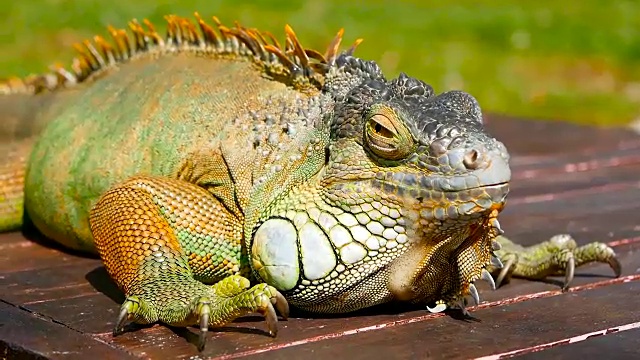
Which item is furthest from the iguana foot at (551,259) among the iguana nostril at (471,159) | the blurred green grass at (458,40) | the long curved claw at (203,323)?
the blurred green grass at (458,40)

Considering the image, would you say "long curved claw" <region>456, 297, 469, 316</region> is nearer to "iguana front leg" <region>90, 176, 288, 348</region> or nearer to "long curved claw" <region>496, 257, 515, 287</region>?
"long curved claw" <region>496, 257, 515, 287</region>

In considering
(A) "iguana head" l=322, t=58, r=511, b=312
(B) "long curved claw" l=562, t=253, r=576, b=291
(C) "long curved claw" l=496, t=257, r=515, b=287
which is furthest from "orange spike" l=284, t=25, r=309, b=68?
(B) "long curved claw" l=562, t=253, r=576, b=291

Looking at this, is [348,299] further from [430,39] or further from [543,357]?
[430,39]

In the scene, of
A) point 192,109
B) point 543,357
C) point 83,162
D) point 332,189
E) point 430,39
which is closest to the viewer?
point 543,357

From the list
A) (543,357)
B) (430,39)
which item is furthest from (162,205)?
(430,39)

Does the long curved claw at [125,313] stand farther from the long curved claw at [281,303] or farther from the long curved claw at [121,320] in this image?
the long curved claw at [281,303]

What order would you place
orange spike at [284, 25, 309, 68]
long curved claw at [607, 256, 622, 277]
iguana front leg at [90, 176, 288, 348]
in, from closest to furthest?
iguana front leg at [90, 176, 288, 348] < orange spike at [284, 25, 309, 68] < long curved claw at [607, 256, 622, 277]
